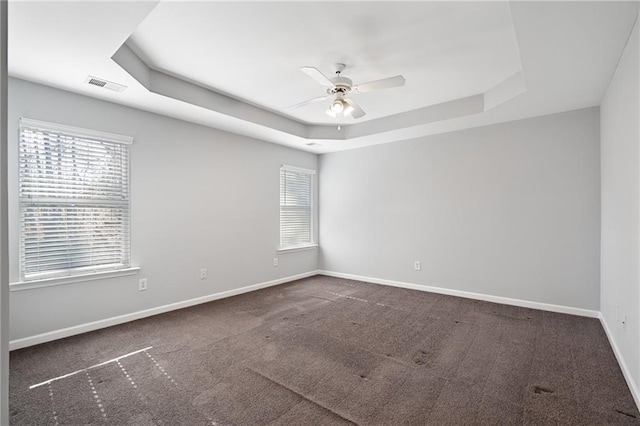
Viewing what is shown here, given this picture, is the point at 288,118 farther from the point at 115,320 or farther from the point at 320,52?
the point at 115,320

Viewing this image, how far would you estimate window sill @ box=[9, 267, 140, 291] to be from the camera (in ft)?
8.95

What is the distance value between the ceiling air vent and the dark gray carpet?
2.44 meters

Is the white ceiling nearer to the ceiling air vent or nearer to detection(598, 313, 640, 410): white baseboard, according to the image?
the ceiling air vent

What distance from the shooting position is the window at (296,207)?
17.8 ft

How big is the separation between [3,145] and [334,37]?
7.15 ft

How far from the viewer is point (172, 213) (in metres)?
3.81

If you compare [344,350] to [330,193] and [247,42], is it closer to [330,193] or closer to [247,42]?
[247,42]

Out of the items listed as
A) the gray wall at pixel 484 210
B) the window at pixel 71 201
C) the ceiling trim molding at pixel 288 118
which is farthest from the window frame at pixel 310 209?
the window at pixel 71 201

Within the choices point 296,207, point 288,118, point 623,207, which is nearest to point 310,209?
point 296,207

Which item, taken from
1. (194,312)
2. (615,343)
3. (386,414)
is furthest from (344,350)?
(615,343)

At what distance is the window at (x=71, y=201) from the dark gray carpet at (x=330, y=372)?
2.51ft

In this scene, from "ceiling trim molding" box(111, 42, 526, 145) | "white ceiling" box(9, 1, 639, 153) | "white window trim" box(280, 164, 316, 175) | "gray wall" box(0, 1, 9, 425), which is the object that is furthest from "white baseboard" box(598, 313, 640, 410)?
"white window trim" box(280, 164, 316, 175)

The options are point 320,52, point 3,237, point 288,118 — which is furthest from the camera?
point 288,118

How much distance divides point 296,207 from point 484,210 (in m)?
3.11
